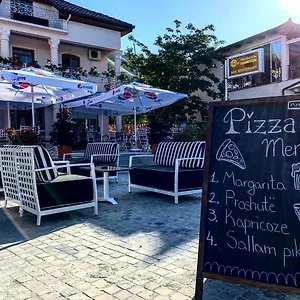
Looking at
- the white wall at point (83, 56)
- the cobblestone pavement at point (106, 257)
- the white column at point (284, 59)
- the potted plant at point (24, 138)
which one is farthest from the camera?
the white wall at point (83, 56)

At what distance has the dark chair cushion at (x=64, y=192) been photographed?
4.14 metres

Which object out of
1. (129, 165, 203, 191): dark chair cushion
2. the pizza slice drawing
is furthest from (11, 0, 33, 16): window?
the pizza slice drawing

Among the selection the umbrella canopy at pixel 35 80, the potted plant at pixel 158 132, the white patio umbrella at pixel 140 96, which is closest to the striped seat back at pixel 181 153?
the umbrella canopy at pixel 35 80

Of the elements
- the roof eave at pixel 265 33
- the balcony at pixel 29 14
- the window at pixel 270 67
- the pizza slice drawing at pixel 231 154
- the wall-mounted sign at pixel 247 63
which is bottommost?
the pizza slice drawing at pixel 231 154

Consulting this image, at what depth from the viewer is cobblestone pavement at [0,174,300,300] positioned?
2.38m

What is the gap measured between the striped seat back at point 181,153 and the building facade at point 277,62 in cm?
1016

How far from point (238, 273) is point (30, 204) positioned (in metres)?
3.03

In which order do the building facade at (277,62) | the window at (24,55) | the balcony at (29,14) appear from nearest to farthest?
the balcony at (29,14), the building facade at (277,62), the window at (24,55)

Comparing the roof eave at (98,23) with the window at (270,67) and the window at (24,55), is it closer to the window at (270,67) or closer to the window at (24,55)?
the window at (24,55)

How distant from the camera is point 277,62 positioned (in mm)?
15898

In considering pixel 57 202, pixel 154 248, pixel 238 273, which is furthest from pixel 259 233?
pixel 57 202

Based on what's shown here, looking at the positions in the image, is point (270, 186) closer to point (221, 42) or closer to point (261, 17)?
point (261, 17)

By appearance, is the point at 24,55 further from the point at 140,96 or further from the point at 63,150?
the point at 63,150

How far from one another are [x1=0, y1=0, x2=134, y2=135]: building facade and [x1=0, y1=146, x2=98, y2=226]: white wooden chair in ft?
36.1
